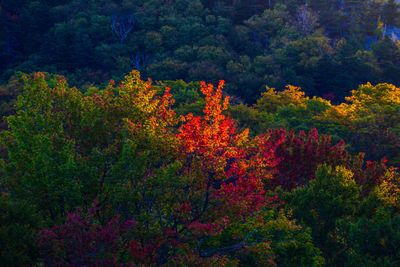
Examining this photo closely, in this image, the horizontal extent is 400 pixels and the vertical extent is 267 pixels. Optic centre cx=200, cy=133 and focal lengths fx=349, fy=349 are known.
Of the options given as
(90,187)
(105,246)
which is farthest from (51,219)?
(105,246)

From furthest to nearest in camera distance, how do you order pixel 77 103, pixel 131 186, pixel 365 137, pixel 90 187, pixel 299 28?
pixel 299 28
pixel 365 137
pixel 77 103
pixel 90 187
pixel 131 186

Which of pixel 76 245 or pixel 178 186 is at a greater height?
pixel 76 245

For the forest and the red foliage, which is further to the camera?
the forest

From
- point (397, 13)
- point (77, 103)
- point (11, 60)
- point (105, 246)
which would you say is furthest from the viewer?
point (397, 13)

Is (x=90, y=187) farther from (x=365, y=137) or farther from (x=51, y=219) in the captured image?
(x=365, y=137)

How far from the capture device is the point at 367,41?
6600 cm

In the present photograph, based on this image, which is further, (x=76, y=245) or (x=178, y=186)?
(x=178, y=186)

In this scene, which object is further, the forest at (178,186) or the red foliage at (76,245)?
the forest at (178,186)

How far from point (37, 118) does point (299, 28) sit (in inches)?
2353

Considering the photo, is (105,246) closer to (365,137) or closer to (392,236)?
(392,236)

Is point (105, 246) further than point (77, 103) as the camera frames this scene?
No

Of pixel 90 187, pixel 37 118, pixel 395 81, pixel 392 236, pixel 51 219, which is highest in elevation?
pixel 37 118

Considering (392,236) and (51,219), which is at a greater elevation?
(51,219)

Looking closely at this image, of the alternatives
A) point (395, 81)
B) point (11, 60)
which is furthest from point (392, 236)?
point (11, 60)
